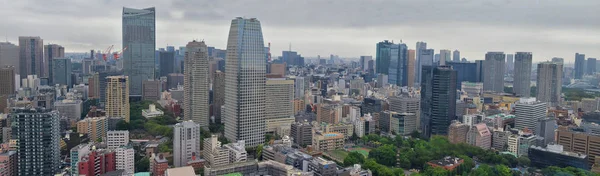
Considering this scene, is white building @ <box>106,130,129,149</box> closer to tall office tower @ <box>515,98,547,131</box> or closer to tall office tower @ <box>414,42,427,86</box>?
tall office tower @ <box>515,98,547,131</box>

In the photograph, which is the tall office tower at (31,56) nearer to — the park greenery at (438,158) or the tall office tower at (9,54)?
the tall office tower at (9,54)

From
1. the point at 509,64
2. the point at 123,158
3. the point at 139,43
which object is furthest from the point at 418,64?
the point at 123,158

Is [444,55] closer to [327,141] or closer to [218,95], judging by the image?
[218,95]

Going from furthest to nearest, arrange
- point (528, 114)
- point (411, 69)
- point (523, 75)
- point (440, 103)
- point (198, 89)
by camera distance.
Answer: point (411, 69)
point (523, 75)
point (198, 89)
point (440, 103)
point (528, 114)

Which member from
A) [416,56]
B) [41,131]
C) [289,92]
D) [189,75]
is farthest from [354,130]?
[416,56]

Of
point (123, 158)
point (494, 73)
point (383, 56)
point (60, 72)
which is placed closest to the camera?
point (123, 158)

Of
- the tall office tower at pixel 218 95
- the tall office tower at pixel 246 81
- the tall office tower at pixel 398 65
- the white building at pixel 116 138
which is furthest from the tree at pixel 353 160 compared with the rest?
the tall office tower at pixel 398 65
